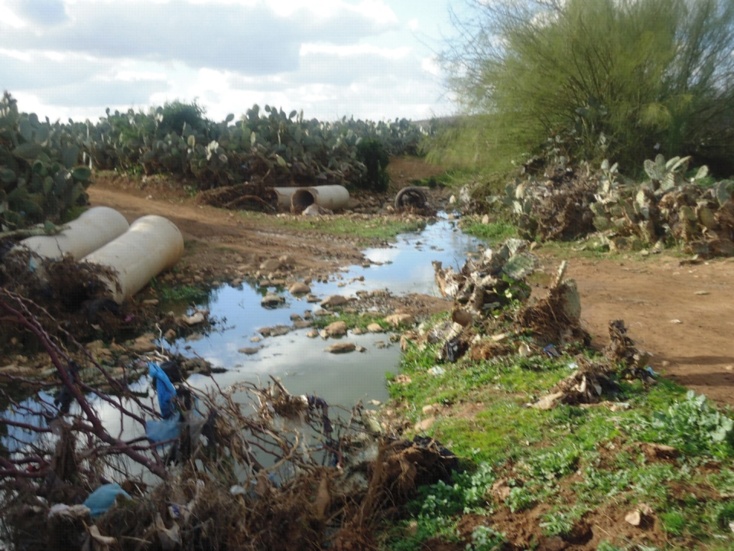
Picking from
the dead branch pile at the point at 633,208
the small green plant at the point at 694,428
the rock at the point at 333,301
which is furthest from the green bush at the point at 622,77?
the small green plant at the point at 694,428

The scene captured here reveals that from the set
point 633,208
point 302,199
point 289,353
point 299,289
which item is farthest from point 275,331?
point 302,199

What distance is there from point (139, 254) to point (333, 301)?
8.18 ft

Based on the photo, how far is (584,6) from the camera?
13406 millimetres

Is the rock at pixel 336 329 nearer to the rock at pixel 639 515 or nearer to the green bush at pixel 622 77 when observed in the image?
the rock at pixel 639 515

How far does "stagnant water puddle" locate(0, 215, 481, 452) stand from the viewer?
531 centimetres

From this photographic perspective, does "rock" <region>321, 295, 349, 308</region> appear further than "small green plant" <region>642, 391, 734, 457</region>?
Yes

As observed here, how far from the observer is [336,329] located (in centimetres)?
719

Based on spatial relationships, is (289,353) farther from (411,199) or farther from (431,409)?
(411,199)

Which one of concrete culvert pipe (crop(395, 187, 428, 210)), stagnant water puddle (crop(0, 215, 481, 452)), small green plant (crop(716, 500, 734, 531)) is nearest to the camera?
small green plant (crop(716, 500, 734, 531))

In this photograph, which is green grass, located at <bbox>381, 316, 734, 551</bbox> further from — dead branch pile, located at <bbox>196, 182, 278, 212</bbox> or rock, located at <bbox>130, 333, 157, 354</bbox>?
dead branch pile, located at <bbox>196, 182, 278, 212</bbox>

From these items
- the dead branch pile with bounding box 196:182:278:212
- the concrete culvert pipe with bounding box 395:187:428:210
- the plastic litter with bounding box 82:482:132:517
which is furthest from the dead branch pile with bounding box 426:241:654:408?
the concrete culvert pipe with bounding box 395:187:428:210

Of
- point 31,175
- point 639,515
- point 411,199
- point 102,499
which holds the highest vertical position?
point 31,175

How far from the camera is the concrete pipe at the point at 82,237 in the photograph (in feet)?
25.5

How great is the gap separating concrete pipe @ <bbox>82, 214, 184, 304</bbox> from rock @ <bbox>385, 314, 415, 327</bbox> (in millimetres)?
3002
